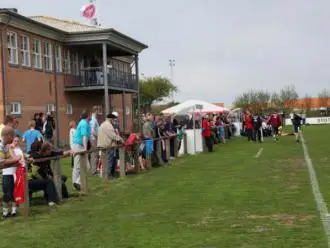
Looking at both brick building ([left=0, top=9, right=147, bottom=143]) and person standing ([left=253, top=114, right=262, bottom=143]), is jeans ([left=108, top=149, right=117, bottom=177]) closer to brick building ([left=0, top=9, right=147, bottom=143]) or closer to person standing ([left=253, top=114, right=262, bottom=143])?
brick building ([left=0, top=9, right=147, bottom=143])

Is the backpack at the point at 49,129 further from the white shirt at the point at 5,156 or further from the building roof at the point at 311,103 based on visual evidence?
the building roof at the point at 311,103

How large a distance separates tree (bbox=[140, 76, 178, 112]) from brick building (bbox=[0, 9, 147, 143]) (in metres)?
42.4

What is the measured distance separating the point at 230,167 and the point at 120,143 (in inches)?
149

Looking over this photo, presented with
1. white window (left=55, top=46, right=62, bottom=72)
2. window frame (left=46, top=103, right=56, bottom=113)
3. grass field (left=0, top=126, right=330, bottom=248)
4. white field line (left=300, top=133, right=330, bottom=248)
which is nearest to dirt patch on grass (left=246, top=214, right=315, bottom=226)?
grass field (left=0, top=126, right=330, bottom=248)

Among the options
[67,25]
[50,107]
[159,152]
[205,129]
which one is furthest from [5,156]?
[67,25]

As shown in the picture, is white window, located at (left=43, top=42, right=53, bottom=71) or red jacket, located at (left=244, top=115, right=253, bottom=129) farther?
white window, located at (left=43, top=42, right=53, bottom=71)

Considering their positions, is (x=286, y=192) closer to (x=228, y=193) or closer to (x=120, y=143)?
(x=228, y=193)

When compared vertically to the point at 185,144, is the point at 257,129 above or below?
above

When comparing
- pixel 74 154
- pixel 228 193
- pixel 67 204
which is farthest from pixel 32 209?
pixel 228 193

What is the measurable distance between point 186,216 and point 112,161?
24.3ft

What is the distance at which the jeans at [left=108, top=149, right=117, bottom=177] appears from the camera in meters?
17.1

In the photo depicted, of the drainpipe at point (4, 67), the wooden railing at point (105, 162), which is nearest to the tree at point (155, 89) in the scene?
the drainpipe at point (4, 67)

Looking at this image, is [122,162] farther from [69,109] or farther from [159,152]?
[69,109]

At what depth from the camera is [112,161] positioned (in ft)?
57.1
